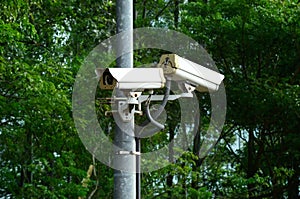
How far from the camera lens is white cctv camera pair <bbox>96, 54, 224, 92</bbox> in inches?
112

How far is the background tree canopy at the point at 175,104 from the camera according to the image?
7453mm

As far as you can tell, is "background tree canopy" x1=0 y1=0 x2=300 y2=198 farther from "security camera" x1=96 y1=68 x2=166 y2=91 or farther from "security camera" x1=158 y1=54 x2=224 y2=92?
"security camera" x1=96 y1=68 x2=166 y2=91

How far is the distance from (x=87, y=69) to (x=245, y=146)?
3.60 m

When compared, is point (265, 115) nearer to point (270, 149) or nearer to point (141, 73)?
point (270, 149)

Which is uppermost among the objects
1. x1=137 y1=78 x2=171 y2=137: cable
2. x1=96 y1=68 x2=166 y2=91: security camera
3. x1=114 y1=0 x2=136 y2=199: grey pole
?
x1=96 y1=68 x2=166 y2=91: security camera

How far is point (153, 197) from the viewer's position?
27.0ft

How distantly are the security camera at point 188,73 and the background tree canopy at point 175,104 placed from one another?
377 centimetres

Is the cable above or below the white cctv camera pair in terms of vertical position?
below

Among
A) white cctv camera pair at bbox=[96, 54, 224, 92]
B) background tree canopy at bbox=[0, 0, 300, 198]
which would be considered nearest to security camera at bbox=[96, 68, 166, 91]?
white cctv camera pair at bbox=[96, 54, 224, 92]

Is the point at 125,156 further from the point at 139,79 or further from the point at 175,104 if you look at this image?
the point at 175,104

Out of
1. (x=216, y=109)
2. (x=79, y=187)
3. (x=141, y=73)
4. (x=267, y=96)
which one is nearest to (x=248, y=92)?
(x=267, y=96)

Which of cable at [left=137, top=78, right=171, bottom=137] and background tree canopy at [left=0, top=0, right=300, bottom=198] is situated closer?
cable at [left=137, top=78, right=171, bottom=137]

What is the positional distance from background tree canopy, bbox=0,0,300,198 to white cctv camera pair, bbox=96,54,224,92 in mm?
3821

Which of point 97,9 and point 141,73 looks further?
point 97,9
